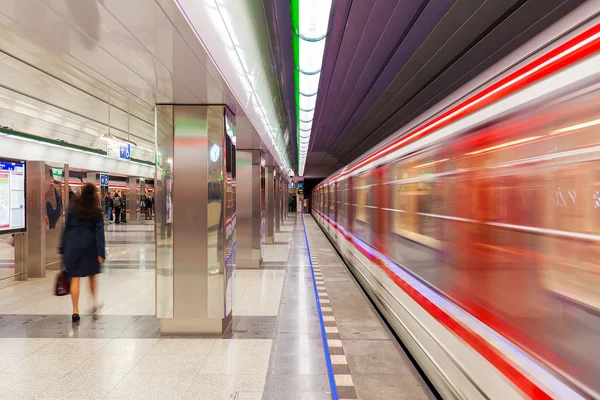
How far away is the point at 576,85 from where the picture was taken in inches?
59.6

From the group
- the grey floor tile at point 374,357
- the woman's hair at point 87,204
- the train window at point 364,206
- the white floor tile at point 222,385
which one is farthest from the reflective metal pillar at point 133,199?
the white floor tile at point 222,385

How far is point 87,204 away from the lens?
182 inches

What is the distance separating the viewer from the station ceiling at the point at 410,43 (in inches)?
172

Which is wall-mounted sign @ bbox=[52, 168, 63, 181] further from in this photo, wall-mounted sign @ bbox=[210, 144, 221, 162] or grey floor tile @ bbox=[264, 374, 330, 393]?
grey floor tile @ bbox=[264, 374, 330, 393]

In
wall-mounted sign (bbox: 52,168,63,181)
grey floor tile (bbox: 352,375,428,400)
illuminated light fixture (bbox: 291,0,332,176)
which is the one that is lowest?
grey floor tile (bbox: 352,375,428,400)

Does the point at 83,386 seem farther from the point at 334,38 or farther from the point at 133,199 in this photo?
the point at 133,199

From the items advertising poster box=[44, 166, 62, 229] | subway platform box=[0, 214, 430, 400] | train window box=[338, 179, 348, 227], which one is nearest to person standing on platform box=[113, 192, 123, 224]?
advertising poster box=[44, 166, 62, 229]

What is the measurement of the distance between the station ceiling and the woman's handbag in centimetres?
381

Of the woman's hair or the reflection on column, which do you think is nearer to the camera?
the reflection on column

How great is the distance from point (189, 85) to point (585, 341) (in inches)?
134

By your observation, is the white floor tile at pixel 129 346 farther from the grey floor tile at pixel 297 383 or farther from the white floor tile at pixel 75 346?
the grey floor tile at pixel 297 383

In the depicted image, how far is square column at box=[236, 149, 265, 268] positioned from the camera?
864 centimetres

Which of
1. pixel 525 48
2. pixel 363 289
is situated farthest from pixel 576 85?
pixel 363 289

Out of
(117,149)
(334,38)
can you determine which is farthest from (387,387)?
(117,149)
